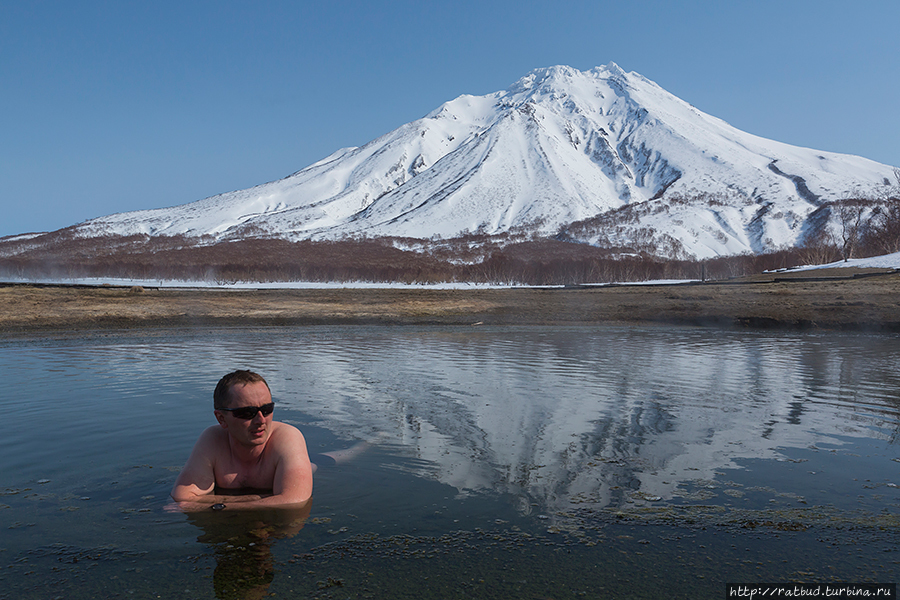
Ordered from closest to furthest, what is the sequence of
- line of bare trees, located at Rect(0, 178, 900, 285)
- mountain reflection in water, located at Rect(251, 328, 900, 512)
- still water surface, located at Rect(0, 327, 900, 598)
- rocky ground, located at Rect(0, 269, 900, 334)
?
still water surface, located at Rect(0, 327, 900, 598) < mountain reflection in water, located at Rect(251, 328, 900, 512) < rocky ground, located at Rect(0, 269, 900, 334) < line of bare trees, located at Rect(0, 178, 900, 285)

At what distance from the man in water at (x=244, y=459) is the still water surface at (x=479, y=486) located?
0.69 feet

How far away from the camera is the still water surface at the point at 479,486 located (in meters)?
4.59

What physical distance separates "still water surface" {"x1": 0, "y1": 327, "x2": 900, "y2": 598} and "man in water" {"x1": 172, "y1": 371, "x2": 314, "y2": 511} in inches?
8.3

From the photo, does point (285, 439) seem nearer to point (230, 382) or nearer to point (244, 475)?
point (244, 475)

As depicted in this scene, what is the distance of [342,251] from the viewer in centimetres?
14138

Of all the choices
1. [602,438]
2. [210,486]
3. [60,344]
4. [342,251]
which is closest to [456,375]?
[602,438]

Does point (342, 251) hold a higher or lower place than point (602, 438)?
higher

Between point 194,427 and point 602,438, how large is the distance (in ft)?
17.8

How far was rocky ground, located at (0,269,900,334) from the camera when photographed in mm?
27405

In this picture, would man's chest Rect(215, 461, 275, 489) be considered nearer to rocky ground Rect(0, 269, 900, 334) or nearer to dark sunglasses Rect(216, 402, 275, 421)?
dark sunglasses Rect(216, 402, 275, 421)

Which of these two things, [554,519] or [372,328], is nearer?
[554,519]

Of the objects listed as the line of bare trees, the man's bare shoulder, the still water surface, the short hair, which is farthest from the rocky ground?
the line of bare trees

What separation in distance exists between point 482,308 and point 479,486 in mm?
29966

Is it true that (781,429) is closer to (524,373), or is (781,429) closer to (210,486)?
(524,373)
